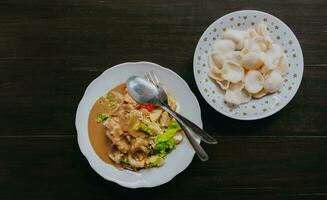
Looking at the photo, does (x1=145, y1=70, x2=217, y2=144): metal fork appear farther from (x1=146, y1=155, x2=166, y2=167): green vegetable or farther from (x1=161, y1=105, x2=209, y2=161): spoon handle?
(x1=146, y1=155, x2=166, y2=167): green vegetable

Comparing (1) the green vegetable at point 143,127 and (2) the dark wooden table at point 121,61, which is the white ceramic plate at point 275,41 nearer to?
(2) the dark wooden table at point 121,61

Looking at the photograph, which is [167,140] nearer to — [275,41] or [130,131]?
[130,131]

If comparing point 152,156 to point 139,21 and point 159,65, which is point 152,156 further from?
point 139,21

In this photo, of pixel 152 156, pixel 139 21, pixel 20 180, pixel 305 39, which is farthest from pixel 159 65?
pixel 20 180

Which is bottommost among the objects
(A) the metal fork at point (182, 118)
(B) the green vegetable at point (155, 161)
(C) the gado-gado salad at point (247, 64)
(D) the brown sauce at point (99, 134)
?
(B) the green vegetable at point (155, 161)

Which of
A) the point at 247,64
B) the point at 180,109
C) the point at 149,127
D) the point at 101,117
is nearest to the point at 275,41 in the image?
the point at 247,64

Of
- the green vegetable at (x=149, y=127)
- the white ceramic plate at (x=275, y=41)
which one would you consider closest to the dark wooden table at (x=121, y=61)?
the white ceramic plate at (x=275, y=41)
